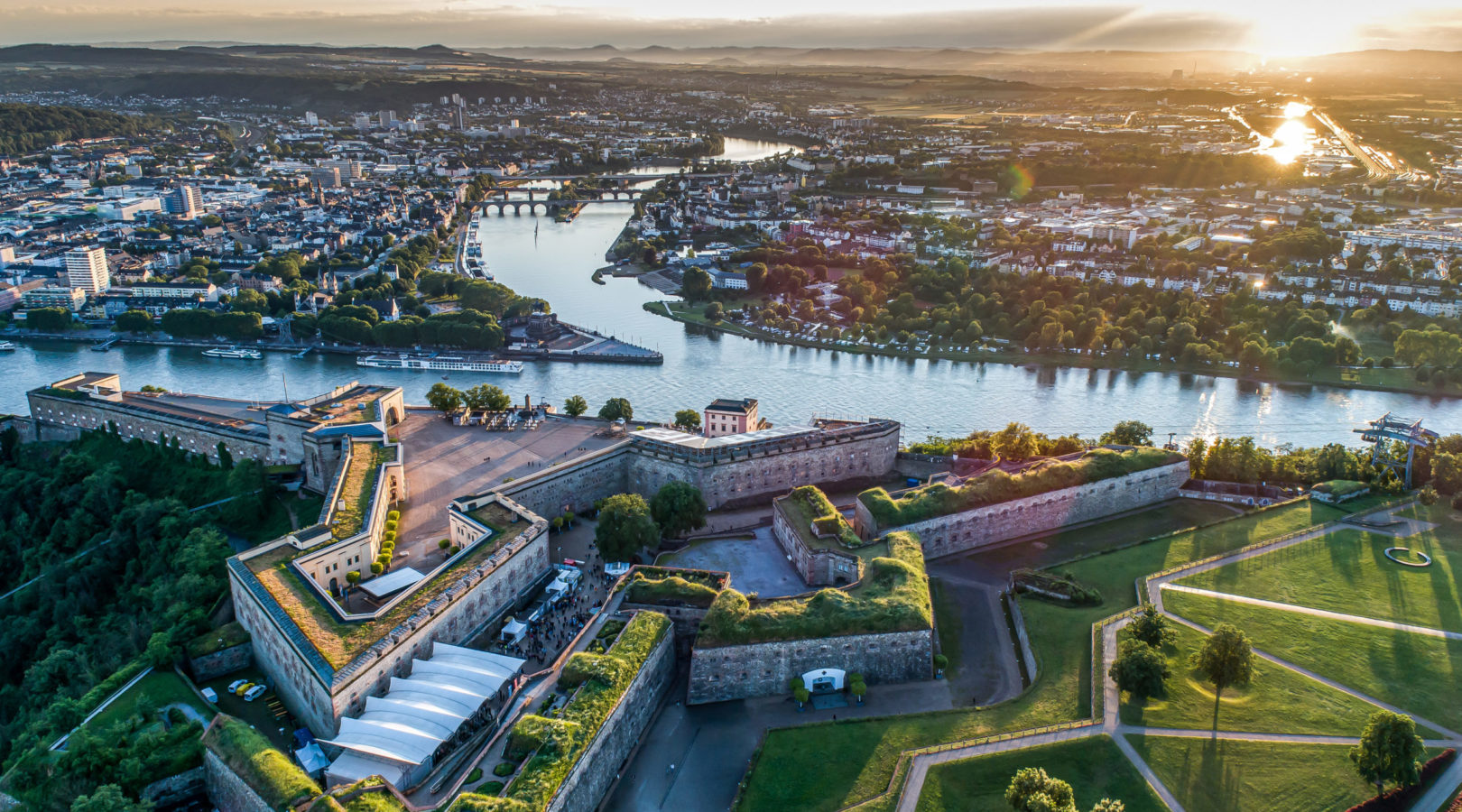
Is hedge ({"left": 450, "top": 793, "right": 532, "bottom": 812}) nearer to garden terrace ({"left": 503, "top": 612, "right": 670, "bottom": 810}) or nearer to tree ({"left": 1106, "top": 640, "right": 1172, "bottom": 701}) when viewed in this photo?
garden terrace ({"left": 503, "top": 612, "right": 670, "bottom": 810})

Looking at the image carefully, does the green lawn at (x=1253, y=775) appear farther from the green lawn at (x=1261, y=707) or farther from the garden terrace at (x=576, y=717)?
the garden terrace at (x=576, y=717)

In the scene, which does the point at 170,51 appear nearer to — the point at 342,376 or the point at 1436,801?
the point at 342,376

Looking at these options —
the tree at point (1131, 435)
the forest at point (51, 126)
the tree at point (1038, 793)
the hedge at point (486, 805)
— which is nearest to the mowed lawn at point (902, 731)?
the tree at point (1038, 793)

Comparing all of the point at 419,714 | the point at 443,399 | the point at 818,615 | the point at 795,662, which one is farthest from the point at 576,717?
the point at 443,399

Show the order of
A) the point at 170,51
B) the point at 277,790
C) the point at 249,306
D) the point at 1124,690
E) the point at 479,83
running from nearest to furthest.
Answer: the point at 277,790, the point at 1124,690, the point at 249,306, the point at 479,83, the point at 170,51

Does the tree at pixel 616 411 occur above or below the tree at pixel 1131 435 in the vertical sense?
above

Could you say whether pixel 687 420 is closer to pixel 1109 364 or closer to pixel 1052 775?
pixel 1052 775

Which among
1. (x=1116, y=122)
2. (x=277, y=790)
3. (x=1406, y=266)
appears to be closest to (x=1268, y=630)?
(x=277, y=790)
